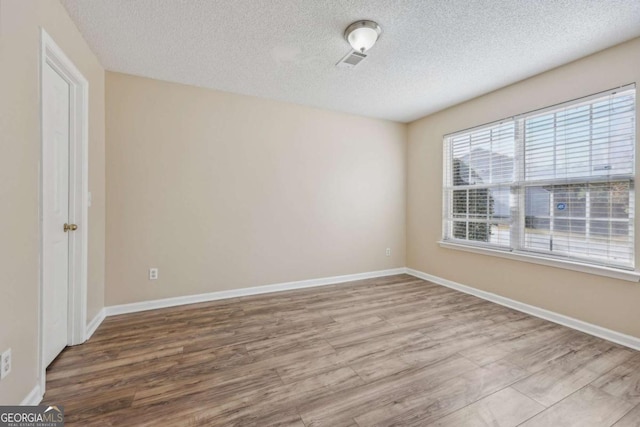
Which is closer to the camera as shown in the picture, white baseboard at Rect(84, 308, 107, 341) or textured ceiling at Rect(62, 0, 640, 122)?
textured ceiling at Rect(62, 0, 640, 122)

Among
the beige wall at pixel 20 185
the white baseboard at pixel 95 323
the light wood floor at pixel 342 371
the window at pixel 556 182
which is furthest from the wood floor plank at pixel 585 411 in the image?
the white baseboard at pixel 95 323

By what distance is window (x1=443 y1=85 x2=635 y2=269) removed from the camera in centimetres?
231

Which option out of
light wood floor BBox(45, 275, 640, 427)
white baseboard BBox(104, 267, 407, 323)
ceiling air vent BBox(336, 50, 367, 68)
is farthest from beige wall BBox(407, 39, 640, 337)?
ceiling air vent BBox(336, 50, 367, 68)

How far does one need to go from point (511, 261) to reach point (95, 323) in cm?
451

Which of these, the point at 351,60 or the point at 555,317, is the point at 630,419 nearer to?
the point at 555,317

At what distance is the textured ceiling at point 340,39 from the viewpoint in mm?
1891

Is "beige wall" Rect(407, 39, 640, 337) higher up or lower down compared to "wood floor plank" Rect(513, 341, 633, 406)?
higher up

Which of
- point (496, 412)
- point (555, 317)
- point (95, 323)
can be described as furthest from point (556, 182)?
point (95, 323)

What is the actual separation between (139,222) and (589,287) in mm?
4636

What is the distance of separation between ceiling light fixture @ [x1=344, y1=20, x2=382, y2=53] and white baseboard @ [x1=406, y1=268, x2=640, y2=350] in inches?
126

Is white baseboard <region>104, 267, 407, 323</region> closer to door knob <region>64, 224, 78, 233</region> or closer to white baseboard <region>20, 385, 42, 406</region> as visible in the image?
door knob <region>64, 224, 78, 233</region>

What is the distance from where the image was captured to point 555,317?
2682 mm

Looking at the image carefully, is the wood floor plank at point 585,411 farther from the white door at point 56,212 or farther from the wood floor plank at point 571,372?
the white door at point 56,212

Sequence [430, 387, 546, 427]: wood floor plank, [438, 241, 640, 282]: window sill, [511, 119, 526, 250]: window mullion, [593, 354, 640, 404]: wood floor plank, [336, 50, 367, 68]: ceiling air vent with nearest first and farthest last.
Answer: [430, 387, 546, 427]: wood floor plank, [593, 354, 640, 404]: wood floor plank, [438, 241, 640, 282]: window sill, [336, 50, 367, 68]: ceiling air vent, [511, 119, 526, 250]: window mullion
